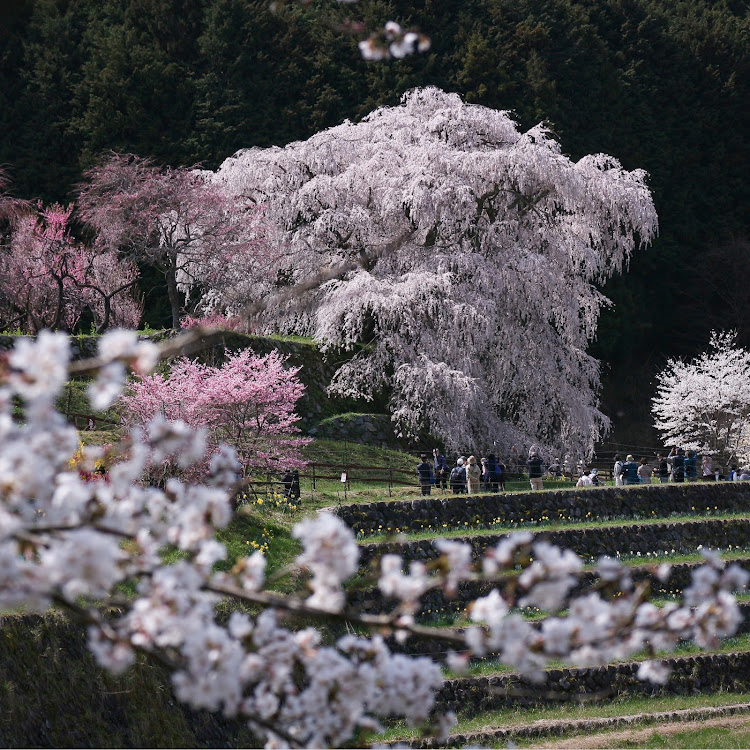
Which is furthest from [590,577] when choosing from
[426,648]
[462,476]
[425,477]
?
[462,476]

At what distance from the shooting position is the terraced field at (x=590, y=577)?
45.6 feet

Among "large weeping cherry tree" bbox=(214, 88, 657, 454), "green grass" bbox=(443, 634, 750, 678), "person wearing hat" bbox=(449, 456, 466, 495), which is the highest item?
"large weeping cherry tree" bbox=(214, 88, 657, 454)

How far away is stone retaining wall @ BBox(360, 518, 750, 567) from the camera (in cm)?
1727

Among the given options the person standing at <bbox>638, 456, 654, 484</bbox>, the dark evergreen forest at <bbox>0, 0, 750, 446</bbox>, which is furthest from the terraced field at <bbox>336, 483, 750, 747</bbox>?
the dark evergreen forest at <bbox>0, 0, 750, 446</bbox>

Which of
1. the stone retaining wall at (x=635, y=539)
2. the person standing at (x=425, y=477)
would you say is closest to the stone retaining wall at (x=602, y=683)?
the stone retaining wall at (x=635, y=539)

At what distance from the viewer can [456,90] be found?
40.3 meters

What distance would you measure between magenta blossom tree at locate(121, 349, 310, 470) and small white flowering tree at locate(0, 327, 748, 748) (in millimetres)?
14642

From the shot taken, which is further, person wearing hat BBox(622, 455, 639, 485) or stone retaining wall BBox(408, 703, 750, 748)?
person wearing hat BBox(622, 455, 639, 485)

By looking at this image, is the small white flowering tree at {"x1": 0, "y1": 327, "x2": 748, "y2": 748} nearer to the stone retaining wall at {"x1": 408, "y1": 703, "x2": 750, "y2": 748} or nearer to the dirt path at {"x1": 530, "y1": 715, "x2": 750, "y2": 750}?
the stone retaining wall at {"x1": 408, "y1": 703, "x2": 750, "y2": 748}

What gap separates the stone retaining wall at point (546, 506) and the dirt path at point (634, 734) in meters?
5.39

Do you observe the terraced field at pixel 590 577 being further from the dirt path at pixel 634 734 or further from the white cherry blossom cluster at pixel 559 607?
the white cherry blossom cluster at pixel 559 607

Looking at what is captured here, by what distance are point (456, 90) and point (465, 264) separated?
16.9 m

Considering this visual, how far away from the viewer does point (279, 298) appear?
224 cm

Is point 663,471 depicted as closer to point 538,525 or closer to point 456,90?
point 538,525
